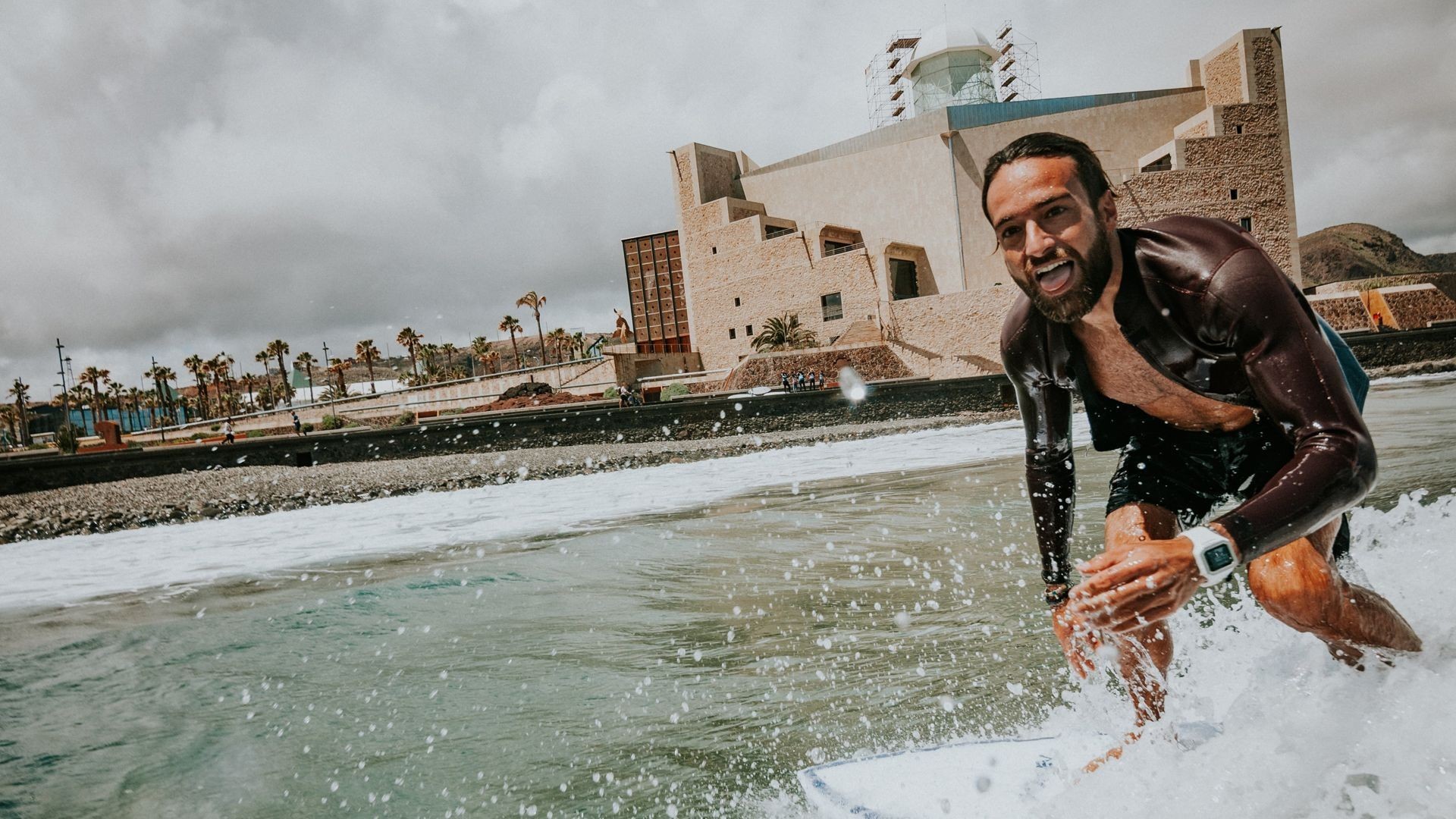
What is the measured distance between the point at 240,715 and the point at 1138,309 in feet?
14.5

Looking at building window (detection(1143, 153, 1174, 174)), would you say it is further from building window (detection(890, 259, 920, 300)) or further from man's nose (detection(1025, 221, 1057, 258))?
man's nose (detection(1025, 221, 1057, 258))

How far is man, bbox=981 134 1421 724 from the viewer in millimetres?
1556

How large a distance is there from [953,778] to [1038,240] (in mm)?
1639

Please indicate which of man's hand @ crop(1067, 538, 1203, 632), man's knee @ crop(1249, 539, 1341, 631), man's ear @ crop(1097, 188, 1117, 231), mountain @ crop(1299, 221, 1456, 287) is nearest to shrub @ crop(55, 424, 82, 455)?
man's ear @ crop(1097, 188, 1117, 231)

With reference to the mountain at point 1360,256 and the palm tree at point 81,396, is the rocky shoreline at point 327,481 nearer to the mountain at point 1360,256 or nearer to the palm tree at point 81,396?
the palm tree at point 81,396

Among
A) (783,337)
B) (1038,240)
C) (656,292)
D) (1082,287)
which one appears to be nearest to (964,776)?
(1082,287)

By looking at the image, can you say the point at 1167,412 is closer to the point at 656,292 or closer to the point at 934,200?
the point at 934,200

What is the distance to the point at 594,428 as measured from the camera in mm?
22016

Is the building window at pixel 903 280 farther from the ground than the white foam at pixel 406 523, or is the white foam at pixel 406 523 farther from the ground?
the building window at pixel 903 280

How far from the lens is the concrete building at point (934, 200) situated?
3419cm

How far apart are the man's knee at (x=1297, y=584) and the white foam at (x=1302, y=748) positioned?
0.76 ft

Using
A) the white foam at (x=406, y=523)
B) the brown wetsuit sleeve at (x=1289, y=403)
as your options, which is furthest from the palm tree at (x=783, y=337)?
the brown wetsuit sleeve at (x=1289, y=403)

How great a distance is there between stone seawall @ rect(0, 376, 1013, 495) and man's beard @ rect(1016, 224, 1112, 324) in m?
20.0

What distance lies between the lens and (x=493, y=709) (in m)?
3.67
